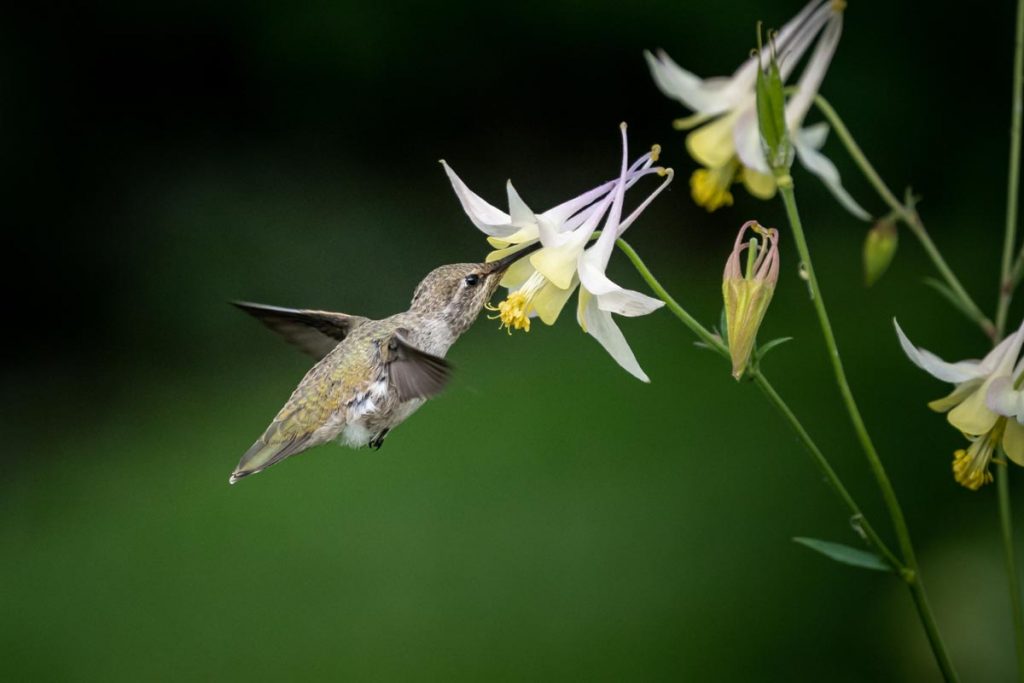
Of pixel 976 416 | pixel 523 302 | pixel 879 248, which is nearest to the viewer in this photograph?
pixel 976 416

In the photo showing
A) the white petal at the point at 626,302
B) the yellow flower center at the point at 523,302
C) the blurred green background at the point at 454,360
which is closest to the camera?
the white petal at the point at 626,302

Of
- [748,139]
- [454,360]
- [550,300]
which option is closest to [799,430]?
[550,300]

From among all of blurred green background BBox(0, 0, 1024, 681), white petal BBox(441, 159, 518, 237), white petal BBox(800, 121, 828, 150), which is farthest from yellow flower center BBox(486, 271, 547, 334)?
blurred green background BBox(0, 0, 1024, 681)

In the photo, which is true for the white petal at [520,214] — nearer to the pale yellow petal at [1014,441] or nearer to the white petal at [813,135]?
the pale yellow petal at [1014,441]

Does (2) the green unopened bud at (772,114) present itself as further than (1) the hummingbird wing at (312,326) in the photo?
No

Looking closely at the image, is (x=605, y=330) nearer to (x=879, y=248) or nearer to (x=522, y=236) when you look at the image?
(x=522, y=236)

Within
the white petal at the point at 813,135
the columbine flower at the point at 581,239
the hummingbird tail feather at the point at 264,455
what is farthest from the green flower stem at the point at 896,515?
the hummingbird tail feather at the point at 264,455

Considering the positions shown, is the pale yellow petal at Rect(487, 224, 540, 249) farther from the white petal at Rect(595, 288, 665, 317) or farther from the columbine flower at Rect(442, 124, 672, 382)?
the white petal at Rect(595, 288, 665, 317)

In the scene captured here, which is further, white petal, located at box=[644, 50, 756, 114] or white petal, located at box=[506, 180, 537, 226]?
white petal, located at box=[644, 50, 756, 114]
